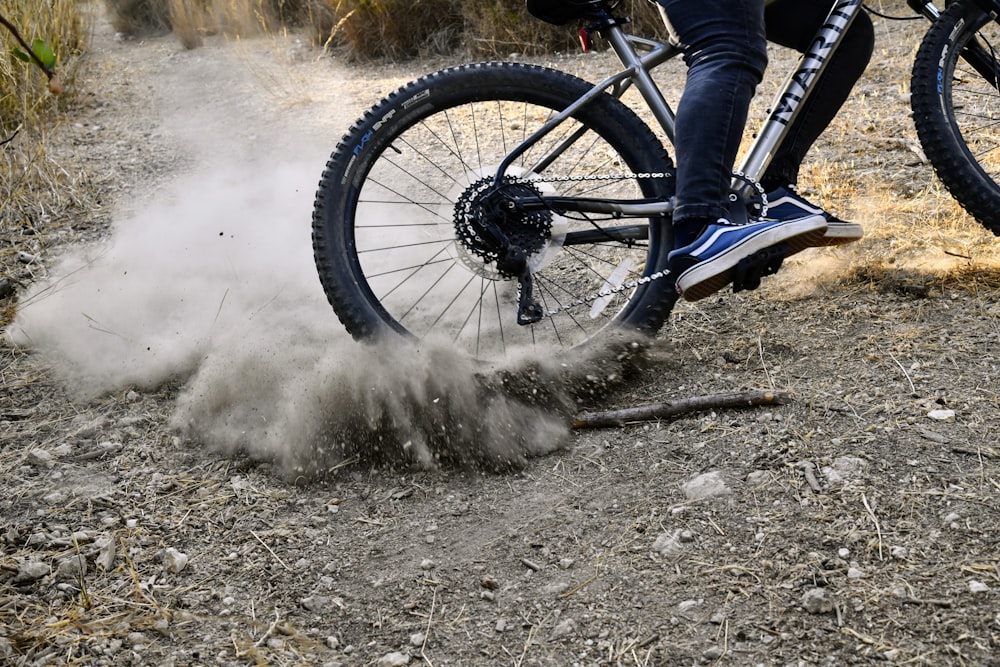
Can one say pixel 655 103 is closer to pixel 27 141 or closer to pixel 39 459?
pixel 39 459

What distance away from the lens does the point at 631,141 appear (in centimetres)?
293

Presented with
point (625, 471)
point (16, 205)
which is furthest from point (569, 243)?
point (16, 205)

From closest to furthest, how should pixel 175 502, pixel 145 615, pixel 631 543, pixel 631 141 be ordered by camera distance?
pixel 145 615, pixel 631 543, pixel 175 502, pixel 631 141

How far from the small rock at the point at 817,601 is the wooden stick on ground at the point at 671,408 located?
0.81 metres

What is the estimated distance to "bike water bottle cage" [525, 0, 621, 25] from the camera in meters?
2.85

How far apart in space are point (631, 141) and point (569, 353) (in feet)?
2.32

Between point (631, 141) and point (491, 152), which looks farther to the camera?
point (491, 152)

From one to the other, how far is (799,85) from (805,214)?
435mm

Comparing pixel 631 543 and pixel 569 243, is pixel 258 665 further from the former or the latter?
pixel 569 243

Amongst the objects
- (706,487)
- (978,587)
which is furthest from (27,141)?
(978,587)

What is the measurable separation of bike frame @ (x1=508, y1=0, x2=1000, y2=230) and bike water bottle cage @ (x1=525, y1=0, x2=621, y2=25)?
3cm

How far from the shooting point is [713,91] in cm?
259

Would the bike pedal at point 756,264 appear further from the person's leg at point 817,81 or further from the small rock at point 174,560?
the small rock at point 174,560

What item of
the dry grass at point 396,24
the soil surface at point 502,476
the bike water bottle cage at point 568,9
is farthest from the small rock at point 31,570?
the dry grass at point 396,24
